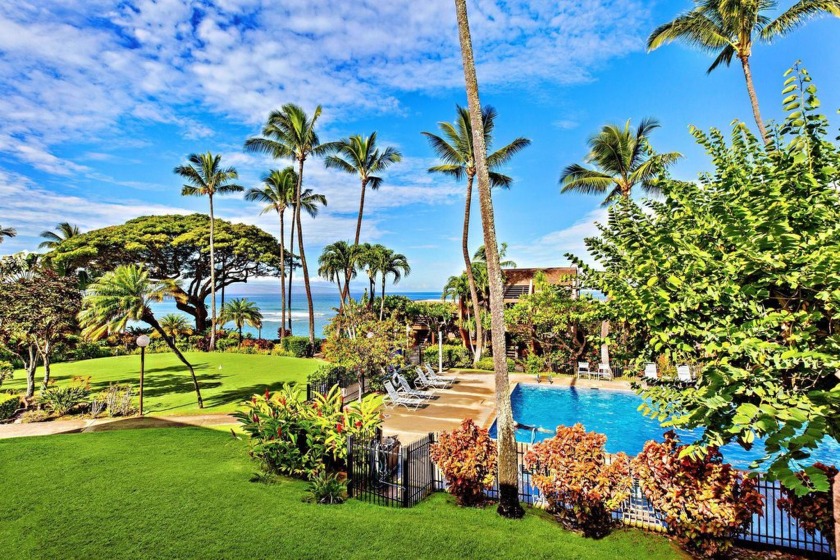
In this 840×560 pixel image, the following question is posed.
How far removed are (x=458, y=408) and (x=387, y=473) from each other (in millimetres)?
6928

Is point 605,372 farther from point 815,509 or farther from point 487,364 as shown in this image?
point 815,509

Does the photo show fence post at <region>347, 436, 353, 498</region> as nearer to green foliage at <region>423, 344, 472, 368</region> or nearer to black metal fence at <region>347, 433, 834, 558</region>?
black metal fence at <region>347, 433, 834, 558</region>

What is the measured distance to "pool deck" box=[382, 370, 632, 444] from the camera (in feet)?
39.7

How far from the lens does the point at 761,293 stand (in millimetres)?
3508

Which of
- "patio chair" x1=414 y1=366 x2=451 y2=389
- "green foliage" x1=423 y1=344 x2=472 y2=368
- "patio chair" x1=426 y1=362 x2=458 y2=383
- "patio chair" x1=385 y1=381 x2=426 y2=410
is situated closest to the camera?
"patio chair" x1=385 y1=381 x2=426 y2=410

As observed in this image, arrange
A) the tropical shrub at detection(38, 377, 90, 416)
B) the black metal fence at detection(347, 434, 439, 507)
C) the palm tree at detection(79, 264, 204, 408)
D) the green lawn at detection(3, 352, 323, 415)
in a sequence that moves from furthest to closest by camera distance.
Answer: the green lawn at detection(3, 352, 323, 415) → the tropical shrub at detection(38, 377, 90, 416) → the palm tree at detection(79, 264, 204, 408) → the black metal fence at detection(347, 434, 439, 507)

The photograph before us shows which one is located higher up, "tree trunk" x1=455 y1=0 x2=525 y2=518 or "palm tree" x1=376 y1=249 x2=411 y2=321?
"palm tree" x1=376 y1=249 x2=411 y2=321

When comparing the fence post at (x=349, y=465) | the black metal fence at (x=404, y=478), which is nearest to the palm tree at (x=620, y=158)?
the black metal fence at (x=404, y=478)

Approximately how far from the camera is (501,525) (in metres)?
6.29

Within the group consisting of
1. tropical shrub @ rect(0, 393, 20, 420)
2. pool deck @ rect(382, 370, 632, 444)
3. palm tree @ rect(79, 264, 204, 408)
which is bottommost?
pool deck @ rect(382, 370, 632, 444)

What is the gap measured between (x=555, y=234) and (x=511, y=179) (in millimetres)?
15070

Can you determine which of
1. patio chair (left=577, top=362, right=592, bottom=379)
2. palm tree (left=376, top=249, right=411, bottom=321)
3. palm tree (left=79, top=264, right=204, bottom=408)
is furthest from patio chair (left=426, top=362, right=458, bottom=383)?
palm tree (left=376, top=249, right=411, bottom=321)

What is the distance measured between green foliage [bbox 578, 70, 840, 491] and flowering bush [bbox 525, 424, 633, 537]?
6.72ft

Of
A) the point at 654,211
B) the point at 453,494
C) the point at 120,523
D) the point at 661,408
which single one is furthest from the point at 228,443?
the point at 654,211
